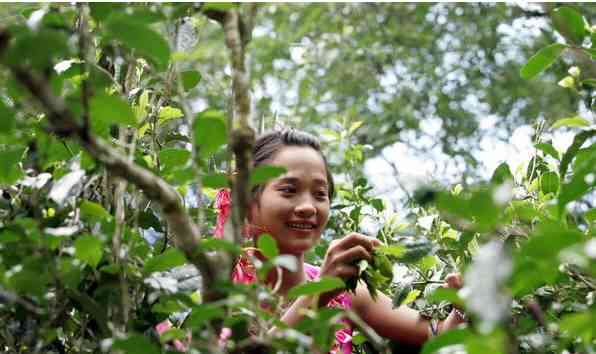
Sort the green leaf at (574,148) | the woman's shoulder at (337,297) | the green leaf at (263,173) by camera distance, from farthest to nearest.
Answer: the woman's shoulder at (337,297), the green leaf at (574,148), the green leaf at (263,173)

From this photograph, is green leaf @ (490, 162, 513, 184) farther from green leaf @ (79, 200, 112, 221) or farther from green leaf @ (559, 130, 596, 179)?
green leaf @ (79, 200, 112, 221)

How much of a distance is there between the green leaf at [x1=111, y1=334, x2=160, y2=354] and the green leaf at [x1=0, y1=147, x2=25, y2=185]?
1.11 feet

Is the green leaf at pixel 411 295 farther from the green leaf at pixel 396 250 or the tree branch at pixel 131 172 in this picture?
the tree branch at pixel 131 172

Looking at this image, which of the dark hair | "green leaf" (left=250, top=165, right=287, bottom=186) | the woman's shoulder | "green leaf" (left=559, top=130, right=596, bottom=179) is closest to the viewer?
"green leaf" (left=250, top=165, right=287, bottom=186)

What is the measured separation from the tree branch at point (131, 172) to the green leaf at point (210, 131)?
107mm

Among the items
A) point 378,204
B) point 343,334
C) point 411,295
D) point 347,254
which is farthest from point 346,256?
point 378,204

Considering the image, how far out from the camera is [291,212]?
A: 1767 mm

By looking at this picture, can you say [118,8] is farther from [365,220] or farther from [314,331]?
[365,220]

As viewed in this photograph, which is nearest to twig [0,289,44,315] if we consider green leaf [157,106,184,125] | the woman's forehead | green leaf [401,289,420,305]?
green leaf [157,106,184,125]

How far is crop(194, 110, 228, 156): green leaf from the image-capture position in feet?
2.80

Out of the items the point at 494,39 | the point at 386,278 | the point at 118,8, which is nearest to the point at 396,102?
the point at 494,39

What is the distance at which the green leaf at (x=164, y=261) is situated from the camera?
0.99 m

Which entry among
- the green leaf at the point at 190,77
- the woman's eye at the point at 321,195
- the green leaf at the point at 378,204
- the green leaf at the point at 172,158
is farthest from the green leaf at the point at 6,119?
the green leaf at the point at 378,204

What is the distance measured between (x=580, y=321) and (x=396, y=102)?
184 inches
